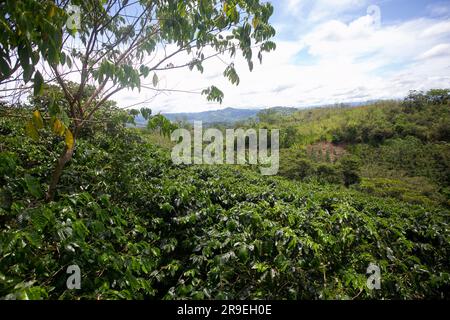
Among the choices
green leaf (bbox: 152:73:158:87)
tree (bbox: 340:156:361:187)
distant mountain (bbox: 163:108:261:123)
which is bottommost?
tree (bbox: 340:156:361:187)

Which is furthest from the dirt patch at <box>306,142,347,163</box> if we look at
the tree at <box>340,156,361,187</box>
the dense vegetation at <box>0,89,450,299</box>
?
the dense vegetation at <box>0,89,450,299</box>

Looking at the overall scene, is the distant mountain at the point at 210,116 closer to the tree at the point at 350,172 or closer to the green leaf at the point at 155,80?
the green leaf at the point at 155,80

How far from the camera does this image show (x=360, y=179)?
10.2 meters

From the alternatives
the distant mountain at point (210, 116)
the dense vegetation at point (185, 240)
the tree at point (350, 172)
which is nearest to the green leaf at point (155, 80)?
the distant mountain at point (210, 116)

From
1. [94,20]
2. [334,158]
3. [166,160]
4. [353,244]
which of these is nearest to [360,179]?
[334,158]

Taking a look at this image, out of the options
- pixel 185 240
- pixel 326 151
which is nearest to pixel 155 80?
pixel 185 240

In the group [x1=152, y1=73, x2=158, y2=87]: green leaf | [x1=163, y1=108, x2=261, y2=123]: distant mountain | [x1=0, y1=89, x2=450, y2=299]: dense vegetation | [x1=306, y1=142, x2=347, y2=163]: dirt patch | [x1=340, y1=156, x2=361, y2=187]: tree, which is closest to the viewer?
[x1=0, y1=89, x2=450, y2=299]: dense vegetation

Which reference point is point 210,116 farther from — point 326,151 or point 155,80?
point 155,80

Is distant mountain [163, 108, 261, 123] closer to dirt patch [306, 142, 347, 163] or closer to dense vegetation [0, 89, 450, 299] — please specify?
dense vegetation [0, 89, 450, 299]

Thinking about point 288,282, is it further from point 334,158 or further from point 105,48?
point 334,158

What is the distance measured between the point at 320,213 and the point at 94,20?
303cm

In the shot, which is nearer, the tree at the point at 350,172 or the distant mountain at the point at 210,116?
the distant mountain at the point at 210,116

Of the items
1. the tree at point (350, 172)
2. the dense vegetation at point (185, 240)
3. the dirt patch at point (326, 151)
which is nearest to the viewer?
the dense vegetation at point (185, 240)

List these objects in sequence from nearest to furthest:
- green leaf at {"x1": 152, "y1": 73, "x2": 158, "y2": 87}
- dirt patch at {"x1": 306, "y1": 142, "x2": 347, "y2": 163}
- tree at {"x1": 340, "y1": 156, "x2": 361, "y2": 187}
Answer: green leaf at {"x1": 152, "y1": 73, "x2": 158, "y2": 87}
tree at {"x1": 340, "y1": 156, "x2": 361, "y2": 187}
dirt patch at {"x1": 306, "y1": 142, "x2": 347, "y2": 163}
